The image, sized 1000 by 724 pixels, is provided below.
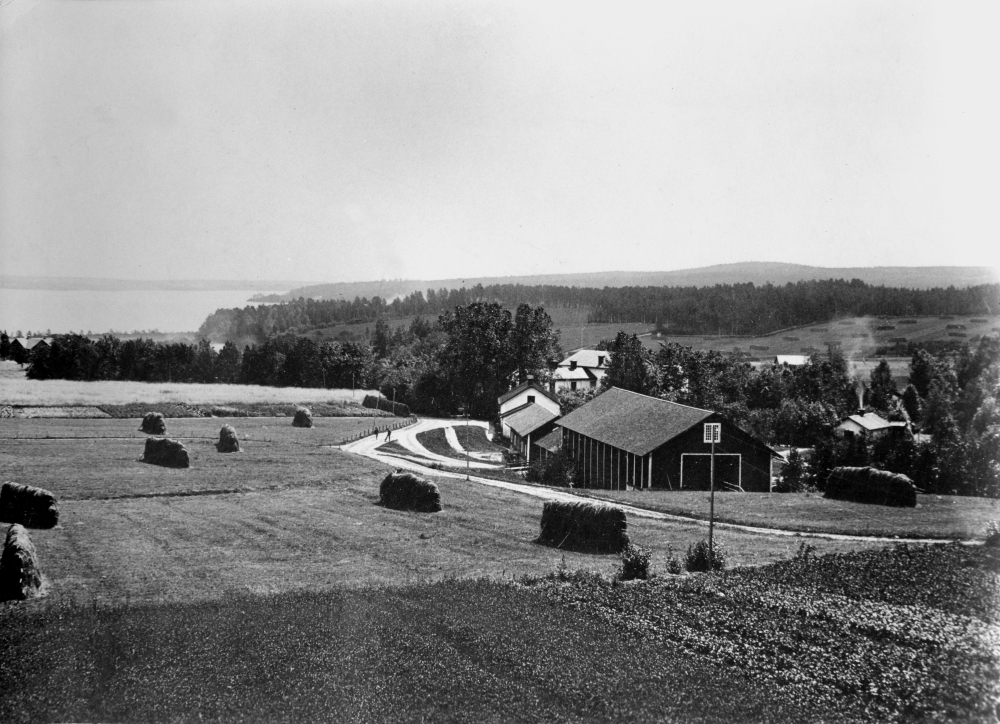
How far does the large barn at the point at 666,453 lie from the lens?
68.0 feet

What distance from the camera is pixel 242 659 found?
29.7 ft

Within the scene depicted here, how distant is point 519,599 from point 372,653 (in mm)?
2970

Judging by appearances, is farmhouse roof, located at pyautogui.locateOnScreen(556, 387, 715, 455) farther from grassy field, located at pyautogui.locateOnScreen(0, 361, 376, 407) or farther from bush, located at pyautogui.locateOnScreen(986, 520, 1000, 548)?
grassy field, located at pyautogui.locateOnScreen(0, 361, 376, 407)

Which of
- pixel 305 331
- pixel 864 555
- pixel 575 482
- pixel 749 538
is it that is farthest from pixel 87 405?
pixel 864 555

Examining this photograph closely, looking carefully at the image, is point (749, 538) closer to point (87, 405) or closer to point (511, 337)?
point (511, 337)

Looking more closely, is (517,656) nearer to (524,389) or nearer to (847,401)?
(524,389)

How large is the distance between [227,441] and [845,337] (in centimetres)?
3954

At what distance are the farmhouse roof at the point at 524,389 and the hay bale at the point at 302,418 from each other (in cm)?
751

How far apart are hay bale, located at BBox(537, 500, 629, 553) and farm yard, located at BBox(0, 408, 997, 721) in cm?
33

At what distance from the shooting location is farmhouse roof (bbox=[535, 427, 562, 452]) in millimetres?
24369

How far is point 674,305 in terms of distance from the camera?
39094 mm

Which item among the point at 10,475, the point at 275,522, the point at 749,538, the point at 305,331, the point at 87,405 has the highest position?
the point at 305,331

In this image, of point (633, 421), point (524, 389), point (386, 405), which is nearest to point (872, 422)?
point (633, 421)

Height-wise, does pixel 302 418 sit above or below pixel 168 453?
above
